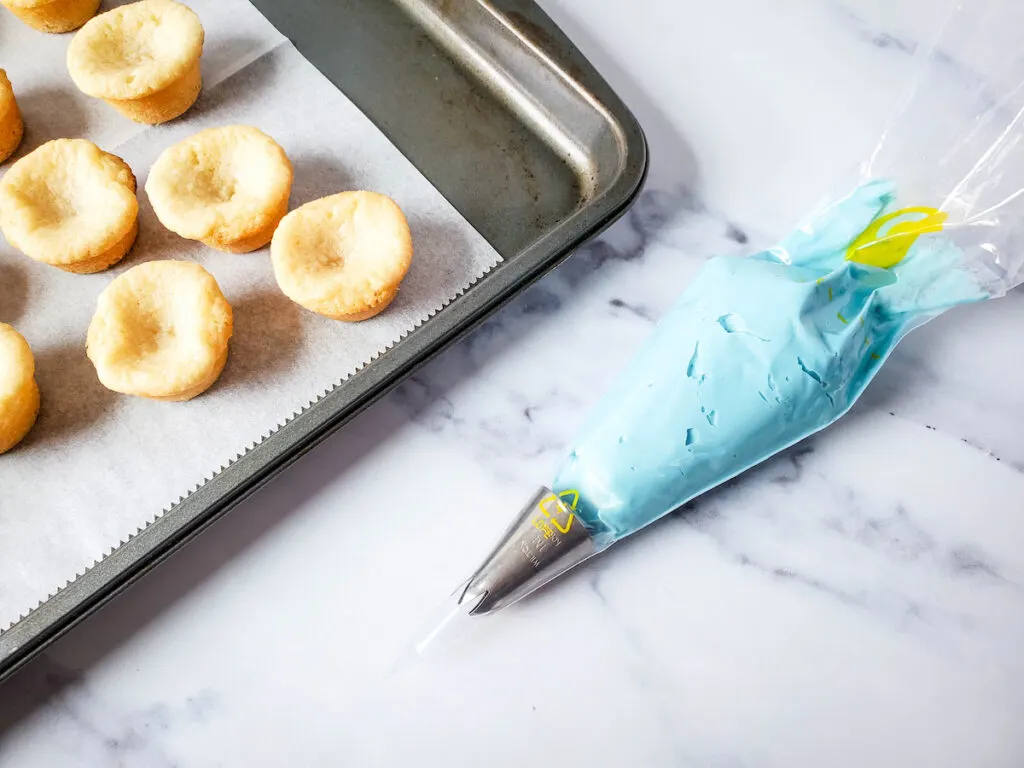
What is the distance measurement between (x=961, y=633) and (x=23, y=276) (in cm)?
137

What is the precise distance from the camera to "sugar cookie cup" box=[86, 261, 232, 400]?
109 cm

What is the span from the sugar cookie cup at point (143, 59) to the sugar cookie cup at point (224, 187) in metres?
0.08

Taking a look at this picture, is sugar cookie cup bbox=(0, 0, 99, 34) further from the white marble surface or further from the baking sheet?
the white marble surface

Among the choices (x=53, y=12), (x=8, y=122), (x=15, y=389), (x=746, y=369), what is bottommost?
(x=15, y=389)

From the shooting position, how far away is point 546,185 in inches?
50.5

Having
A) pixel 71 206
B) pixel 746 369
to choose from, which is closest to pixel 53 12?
pixel 71 206

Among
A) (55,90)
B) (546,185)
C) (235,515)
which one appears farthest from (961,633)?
(55,90)

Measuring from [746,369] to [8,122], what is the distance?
1089mm

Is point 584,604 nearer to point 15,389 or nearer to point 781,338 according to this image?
point 781,338

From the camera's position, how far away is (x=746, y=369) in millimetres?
1041

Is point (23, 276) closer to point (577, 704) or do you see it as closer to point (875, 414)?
point (577, 704)

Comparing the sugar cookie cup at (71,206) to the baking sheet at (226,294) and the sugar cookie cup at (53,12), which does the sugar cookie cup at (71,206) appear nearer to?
the baking sheet at (226,294)

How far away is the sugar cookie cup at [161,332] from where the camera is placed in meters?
1.09

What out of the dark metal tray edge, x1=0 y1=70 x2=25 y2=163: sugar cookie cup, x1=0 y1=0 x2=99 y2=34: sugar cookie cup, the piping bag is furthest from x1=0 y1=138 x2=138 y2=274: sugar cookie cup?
the piping bag
